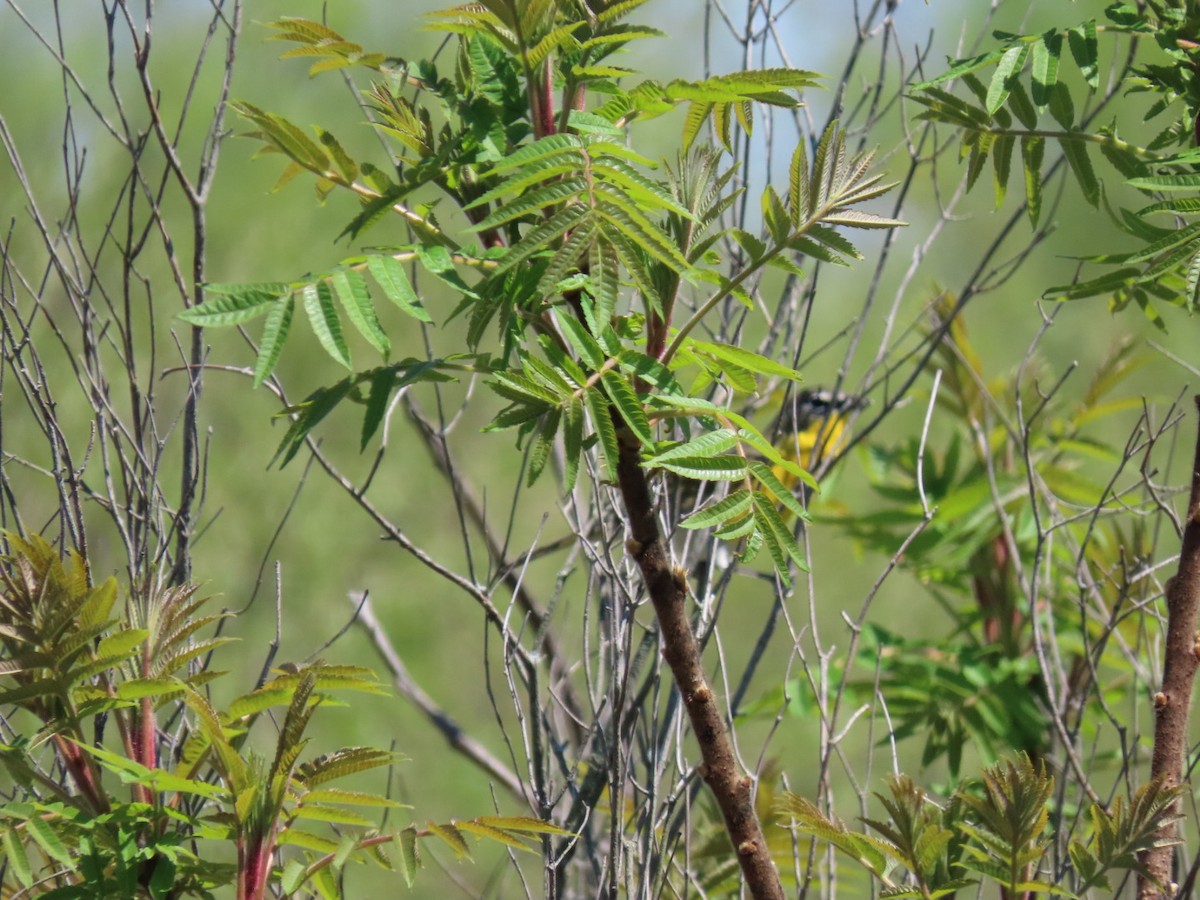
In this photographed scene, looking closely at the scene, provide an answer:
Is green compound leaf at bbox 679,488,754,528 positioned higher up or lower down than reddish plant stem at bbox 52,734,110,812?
higher up

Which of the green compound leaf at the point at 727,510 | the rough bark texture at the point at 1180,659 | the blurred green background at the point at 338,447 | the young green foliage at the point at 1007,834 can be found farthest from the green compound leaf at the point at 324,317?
the blurred green background at the point at 338,447

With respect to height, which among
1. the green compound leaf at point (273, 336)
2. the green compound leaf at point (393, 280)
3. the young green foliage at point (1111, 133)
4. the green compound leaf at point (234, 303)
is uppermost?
the young green foliage at point (1111, 133)

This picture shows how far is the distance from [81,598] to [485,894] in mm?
670

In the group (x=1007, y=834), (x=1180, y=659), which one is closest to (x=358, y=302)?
(x=1007, y=834)

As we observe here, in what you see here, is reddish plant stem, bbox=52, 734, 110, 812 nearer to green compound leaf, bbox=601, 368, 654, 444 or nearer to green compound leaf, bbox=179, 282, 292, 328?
green compound leaf, bbox=179, 282, 292, 328

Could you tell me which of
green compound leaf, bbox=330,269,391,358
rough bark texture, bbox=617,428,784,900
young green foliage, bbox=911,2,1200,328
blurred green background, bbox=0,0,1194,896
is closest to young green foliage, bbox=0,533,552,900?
rough bark texture, bbox=617,428,784,900

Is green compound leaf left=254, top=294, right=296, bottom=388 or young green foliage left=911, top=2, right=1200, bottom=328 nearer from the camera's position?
green compound leaf left=254, top=294, right=296, bottom=388

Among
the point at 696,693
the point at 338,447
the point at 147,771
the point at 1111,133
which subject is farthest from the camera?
the point at 338,447

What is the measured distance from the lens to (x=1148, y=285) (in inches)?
37.1

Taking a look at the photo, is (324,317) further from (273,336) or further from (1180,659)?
(1180,659)

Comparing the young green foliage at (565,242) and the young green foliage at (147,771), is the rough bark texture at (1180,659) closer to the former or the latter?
the young green foliage at (565,242)

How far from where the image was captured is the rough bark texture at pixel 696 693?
0.79 m

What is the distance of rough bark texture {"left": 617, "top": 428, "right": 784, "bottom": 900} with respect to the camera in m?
0.79

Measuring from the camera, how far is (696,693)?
799 millimetres
